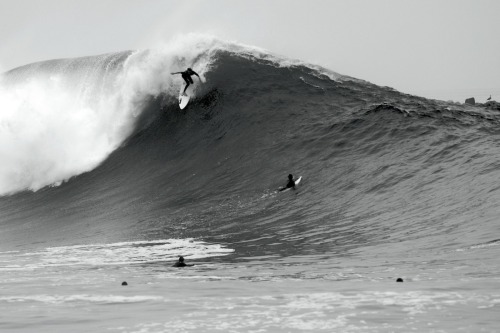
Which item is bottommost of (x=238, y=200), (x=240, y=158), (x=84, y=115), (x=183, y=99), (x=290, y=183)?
(x=238, y=200)

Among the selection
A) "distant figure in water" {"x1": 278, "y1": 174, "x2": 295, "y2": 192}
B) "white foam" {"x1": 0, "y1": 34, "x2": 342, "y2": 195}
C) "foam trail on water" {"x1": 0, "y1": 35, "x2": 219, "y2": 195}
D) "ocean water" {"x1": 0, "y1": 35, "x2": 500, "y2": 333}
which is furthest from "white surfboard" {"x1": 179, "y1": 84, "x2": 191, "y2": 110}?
"distant figure in water" {"x1": 278, "y1": 174, "x2": 295, "y2": 192}

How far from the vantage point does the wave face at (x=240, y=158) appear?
13961mm

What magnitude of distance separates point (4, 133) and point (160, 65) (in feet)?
21.9

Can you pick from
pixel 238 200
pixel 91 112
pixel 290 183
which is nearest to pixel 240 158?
pixel 238 200

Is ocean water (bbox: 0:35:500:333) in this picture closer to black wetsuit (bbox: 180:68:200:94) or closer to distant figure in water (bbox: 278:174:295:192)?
distant figure in water (bbox: 278:174:295:192)

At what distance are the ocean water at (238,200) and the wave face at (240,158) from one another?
7cm

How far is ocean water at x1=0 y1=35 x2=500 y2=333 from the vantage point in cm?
795

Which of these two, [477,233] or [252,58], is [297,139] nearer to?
[252,58]

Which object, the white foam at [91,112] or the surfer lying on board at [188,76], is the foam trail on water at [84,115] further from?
the surfer lying on board at [188,76]

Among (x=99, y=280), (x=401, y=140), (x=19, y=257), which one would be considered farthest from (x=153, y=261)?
(x=401, y=140)

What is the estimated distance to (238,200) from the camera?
1772 centimetres

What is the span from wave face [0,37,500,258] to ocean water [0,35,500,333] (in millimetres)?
67

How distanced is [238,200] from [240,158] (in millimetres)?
3145

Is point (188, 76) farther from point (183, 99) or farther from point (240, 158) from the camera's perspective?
point (240, 158)
